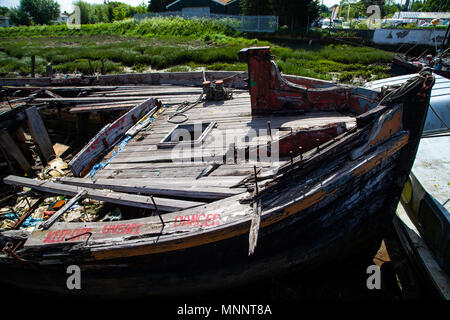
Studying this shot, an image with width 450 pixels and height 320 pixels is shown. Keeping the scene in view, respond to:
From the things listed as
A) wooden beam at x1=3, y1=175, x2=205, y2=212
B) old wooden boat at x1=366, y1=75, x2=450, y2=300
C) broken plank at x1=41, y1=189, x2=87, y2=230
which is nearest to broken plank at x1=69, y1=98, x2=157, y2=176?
wooden beam at x1=3, y1=175, x2=205, y2=212

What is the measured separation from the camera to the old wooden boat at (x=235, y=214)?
3117 mm

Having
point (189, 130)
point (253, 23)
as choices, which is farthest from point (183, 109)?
point (253, 23)

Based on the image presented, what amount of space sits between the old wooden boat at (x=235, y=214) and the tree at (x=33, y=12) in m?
66.3

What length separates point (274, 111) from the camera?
6031 millimetres

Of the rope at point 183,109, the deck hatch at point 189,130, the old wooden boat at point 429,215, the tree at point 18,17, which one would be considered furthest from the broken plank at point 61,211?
the tree at point 18,17

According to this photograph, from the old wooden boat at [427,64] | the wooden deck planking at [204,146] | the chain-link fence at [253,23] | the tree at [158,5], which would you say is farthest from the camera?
the tree at [158,5]

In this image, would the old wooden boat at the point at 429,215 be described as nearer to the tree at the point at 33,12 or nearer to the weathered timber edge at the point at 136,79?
the weathered timber edge at the point at 136,79

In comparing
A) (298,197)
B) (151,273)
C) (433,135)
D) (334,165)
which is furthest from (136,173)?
(433,135)

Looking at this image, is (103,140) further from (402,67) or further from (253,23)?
(253,23)

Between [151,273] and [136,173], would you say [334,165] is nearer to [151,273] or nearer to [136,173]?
[151,273]

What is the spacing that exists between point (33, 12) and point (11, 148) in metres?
64.2

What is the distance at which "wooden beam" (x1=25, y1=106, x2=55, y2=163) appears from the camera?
6391 millimetres

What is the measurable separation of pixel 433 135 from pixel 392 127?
3972 mm

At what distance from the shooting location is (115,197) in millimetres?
3658
